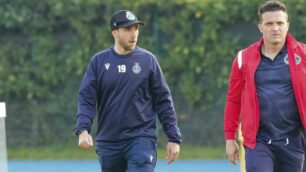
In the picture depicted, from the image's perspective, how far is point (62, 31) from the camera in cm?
1827

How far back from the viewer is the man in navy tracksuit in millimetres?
8805

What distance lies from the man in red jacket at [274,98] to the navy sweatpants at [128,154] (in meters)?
1.00

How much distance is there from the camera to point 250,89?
316 inches

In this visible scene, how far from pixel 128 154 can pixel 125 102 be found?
46cm

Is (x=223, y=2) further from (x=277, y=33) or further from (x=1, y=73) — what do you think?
(x=277, y=33)

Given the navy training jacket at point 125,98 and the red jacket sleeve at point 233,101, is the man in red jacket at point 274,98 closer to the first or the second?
the red jacket sleeve at point 233,101

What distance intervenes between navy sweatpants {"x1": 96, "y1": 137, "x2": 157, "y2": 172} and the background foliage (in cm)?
854

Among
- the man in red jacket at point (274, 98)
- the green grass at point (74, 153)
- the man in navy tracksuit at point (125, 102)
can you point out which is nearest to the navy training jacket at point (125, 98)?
the man in navy tracksuit at point (125, 102)

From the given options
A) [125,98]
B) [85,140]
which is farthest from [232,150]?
[85,140]

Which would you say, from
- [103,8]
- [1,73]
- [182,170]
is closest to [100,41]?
[103,8]

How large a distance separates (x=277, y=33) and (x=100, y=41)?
994cm

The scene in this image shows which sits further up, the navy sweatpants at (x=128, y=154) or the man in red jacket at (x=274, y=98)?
the man in red jacket at (x=274, y=98)

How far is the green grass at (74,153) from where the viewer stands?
1694 cm

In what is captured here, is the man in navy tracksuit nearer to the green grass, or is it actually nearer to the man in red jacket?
the man in red jacket
